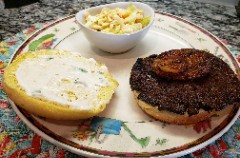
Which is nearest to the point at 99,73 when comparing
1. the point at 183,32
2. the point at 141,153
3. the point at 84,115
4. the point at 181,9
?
the point at 84,115

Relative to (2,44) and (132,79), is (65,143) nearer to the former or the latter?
(132,79)

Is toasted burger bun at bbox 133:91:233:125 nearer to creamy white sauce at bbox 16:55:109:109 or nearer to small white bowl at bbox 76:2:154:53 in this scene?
creamy white sauce at bbox 16:55:109:109

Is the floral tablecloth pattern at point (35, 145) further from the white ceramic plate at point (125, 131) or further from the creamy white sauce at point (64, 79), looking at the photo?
the creamy white sauce at point (64, 79)

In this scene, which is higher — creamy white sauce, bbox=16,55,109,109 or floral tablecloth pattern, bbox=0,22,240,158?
creamy white sauce, bbox=16,55,109,109

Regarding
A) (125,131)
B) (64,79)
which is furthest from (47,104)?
(125,131)

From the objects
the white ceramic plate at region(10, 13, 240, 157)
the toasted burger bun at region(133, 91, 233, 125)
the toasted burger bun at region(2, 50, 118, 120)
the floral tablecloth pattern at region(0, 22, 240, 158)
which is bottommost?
the floral tablecloth pattern at region(0, 22, 240, 158)

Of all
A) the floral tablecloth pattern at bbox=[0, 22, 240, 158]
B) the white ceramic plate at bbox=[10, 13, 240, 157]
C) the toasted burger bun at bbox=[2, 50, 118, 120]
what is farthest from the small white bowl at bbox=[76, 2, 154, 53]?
the floral tablecloth pattern at bbox=[0, 22, 240, 158]

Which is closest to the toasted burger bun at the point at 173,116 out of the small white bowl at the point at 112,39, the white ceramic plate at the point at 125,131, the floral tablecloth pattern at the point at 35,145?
the white ceramic plate at the point at 125,131

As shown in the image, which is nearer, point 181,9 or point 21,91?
point 21,91
